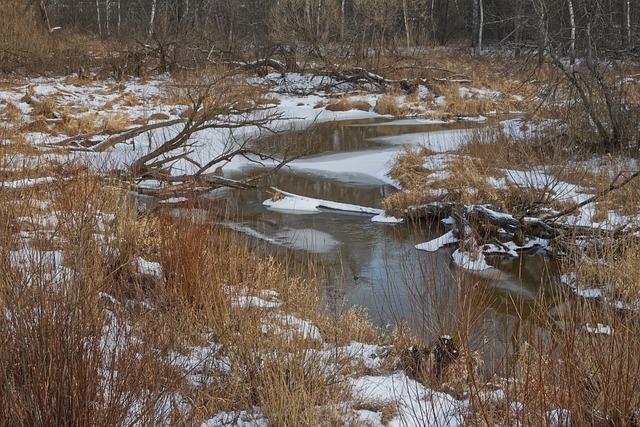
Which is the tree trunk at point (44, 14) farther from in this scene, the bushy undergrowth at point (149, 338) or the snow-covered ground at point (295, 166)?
the bushy undergrowth at point (149, 338)

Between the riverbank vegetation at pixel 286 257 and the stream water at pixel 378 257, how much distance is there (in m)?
0.12

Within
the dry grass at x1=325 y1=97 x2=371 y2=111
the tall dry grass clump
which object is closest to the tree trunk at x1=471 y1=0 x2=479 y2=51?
the dry grass at x1=325 y1=97 x2=371 y2=111

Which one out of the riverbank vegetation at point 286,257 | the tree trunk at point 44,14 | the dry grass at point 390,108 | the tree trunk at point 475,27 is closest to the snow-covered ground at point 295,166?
the riverbank vegetation at point 286,257

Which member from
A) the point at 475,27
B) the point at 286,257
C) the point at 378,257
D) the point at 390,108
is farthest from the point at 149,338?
the point at 475,27

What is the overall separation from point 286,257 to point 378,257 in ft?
9.59

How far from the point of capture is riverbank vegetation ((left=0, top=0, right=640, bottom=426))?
8.14ft

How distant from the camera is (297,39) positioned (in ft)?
81.8

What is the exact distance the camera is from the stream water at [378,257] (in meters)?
4.11

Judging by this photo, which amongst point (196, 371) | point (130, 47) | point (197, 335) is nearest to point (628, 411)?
point (196, 371)

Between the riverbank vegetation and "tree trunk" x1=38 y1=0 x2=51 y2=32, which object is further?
"tree trunk" x1=38 y1=0 x2=51 y2=32

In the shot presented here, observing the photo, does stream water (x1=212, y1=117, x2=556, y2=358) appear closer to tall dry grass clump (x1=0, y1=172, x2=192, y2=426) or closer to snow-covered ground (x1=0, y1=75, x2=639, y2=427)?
snow-covered ground (x1=0, y1=75, x2=639, y2=427)

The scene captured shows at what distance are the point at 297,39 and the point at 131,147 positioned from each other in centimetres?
1425

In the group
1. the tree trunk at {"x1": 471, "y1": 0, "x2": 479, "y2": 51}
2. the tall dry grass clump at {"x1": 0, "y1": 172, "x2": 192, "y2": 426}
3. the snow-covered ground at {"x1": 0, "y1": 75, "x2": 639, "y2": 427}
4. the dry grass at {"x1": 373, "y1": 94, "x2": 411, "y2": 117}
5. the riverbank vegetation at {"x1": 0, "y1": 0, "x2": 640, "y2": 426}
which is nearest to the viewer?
the tall dry grass clump at {"x1": 0, "y1": 172, "x2": 192, "y2": 426}

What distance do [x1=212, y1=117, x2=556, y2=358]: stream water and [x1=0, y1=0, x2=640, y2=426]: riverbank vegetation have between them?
0.12 metres
